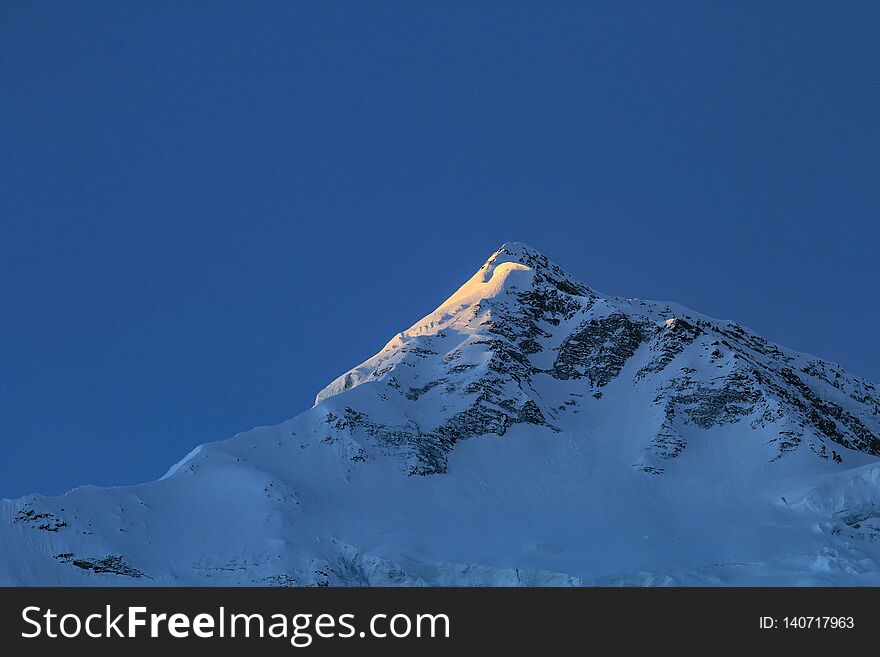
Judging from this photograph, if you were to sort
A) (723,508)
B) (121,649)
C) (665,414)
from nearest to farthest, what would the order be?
(121,649) → (723,508) → (665,414)

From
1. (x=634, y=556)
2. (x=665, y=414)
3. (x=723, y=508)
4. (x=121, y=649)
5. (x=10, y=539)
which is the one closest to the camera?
(x=121, y=649)

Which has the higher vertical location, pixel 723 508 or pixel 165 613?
pixel 723 508

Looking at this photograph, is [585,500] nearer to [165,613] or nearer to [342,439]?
[342,439]

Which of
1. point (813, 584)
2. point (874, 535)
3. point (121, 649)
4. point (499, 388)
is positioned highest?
point (499, 388)

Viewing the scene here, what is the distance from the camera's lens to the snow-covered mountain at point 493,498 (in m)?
143

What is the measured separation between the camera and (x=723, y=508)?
16625cm

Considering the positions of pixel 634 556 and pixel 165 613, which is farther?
pixel 634 556

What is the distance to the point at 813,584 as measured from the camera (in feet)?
457

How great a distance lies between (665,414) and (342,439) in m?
50.7

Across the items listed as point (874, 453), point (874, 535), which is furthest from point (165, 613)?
point (874, 453)

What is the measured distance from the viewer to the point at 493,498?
16650 centimetres

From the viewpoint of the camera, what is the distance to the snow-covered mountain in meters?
143

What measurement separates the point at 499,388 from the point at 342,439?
29575 millimetres

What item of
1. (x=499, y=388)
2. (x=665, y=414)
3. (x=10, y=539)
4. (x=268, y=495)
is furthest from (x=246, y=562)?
(x=665, y=414)
